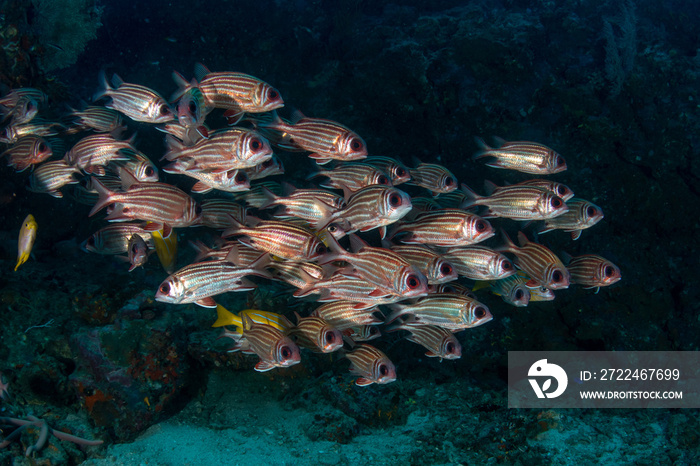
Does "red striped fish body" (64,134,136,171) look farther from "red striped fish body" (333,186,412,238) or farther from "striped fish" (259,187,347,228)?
"red striped fish body" (333,186,412,238)

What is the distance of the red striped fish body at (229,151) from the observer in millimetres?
3527

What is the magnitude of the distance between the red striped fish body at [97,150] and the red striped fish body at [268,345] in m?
2.68

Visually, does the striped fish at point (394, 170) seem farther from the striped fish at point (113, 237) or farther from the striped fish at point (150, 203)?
the striped fish at point (113, 237)

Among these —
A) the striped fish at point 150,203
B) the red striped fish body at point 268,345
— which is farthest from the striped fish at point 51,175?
the red striped fish body at point 268,345

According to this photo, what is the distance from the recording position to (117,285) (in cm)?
563

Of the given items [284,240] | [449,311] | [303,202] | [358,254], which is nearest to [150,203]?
[284,240]

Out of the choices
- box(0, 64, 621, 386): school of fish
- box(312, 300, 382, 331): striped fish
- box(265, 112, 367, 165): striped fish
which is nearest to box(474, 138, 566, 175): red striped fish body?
box(0, 64, 621, 386): school of fish

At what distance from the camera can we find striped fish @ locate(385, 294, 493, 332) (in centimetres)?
377

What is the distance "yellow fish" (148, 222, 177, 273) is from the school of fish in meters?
0.02

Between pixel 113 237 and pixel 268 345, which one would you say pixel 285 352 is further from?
pixel 113 237

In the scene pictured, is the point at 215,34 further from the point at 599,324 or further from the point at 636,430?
the point at 636,430

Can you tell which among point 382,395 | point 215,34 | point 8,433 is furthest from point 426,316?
point 215,34

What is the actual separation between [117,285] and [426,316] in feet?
15.7

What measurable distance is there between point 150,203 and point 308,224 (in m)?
1.67
